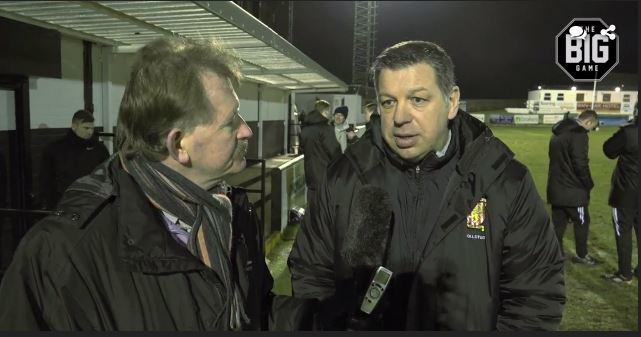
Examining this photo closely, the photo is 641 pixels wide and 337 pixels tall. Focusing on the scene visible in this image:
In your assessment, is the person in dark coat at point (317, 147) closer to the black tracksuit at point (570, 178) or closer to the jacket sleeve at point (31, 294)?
the black tracksuit at point (570, 178)

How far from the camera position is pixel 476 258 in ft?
5.53

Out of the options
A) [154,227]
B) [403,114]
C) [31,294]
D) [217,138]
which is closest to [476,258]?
[403,114]

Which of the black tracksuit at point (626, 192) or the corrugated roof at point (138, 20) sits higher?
the corrugated roof at point (138, 20)

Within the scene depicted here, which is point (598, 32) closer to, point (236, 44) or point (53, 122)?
point (236, 44)

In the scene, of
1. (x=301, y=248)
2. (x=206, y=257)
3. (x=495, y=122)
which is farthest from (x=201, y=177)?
(x=495, y=122)

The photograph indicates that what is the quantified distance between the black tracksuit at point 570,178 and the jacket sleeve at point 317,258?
15.3 ft

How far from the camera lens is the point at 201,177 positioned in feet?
4.37

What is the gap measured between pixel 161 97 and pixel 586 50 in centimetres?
623

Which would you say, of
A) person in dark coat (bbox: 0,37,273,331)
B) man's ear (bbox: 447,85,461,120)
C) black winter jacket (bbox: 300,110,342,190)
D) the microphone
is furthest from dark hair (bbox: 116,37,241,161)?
black winter jacket (bbox: 300,110,342,190)

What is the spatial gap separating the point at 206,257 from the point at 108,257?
0.26m

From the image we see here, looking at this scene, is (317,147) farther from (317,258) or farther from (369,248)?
(369,248)

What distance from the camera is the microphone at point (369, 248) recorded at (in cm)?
158

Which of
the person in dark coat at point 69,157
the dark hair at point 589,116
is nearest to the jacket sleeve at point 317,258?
the person in dark coat at point 69,157

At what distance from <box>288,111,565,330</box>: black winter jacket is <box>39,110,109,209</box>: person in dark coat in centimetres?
355
